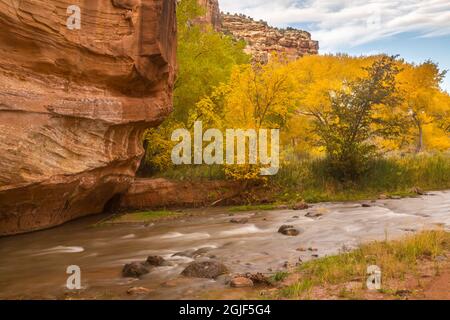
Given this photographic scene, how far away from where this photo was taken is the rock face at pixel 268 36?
101 m

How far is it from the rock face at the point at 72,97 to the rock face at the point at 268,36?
279ft

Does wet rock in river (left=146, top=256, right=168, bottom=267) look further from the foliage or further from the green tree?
the green tree

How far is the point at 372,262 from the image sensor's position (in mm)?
8156

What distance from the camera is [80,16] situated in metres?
14.0

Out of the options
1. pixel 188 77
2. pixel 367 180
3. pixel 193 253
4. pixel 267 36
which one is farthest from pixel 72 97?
pixel 267 36

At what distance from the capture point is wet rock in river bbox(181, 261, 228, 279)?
8.38 metres

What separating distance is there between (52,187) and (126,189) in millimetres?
6141

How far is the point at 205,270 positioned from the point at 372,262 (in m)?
3.09

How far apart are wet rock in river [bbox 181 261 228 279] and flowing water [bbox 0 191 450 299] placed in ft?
0.75

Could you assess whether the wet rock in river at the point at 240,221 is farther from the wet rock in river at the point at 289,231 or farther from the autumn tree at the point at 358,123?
A: the autumn tree at the point at 358,123

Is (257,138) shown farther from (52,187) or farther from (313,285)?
(313,285)

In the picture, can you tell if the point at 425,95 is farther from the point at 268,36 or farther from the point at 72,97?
the point at 268,36

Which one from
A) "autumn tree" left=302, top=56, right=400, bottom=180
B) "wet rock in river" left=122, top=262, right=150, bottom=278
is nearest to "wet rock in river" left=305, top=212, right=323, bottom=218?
"autumn tree" left=302, top=56, right=400, bottom=180
